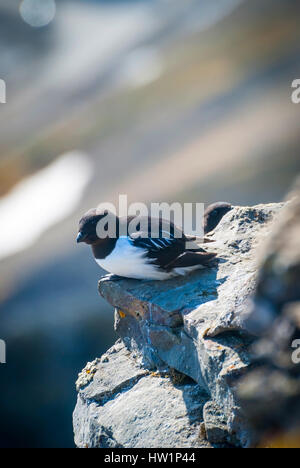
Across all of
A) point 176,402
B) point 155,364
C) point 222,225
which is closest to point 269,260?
point 176,402

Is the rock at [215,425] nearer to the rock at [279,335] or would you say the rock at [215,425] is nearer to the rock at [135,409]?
the rock at [135,409]

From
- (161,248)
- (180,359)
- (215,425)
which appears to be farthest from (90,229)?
(215,425)

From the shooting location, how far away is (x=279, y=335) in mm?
3377

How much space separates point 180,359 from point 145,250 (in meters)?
1.41

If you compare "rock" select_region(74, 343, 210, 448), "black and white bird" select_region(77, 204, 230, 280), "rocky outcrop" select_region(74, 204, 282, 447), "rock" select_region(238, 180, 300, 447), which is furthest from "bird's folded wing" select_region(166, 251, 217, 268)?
"rock" select_region(238, 180, 300, 447)

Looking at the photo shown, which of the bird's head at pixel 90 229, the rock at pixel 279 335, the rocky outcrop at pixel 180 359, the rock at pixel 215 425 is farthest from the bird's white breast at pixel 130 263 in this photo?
the rock at pixel 279 335

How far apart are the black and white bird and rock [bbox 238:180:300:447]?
270 centimetres

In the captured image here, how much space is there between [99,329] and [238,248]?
812cm

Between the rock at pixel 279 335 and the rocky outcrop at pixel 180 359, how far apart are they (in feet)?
3.21

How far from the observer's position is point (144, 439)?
5.02 meters

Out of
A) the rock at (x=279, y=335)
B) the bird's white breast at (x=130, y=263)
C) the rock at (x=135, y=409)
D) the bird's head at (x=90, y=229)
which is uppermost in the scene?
the bird's head at (x=90, y=229)

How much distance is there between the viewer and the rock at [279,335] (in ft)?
10.6

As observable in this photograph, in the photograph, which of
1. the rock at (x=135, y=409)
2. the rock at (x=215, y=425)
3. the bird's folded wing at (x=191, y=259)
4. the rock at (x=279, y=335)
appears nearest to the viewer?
the rock at (x=279, y=335)

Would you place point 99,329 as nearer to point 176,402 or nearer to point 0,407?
point 0,407
